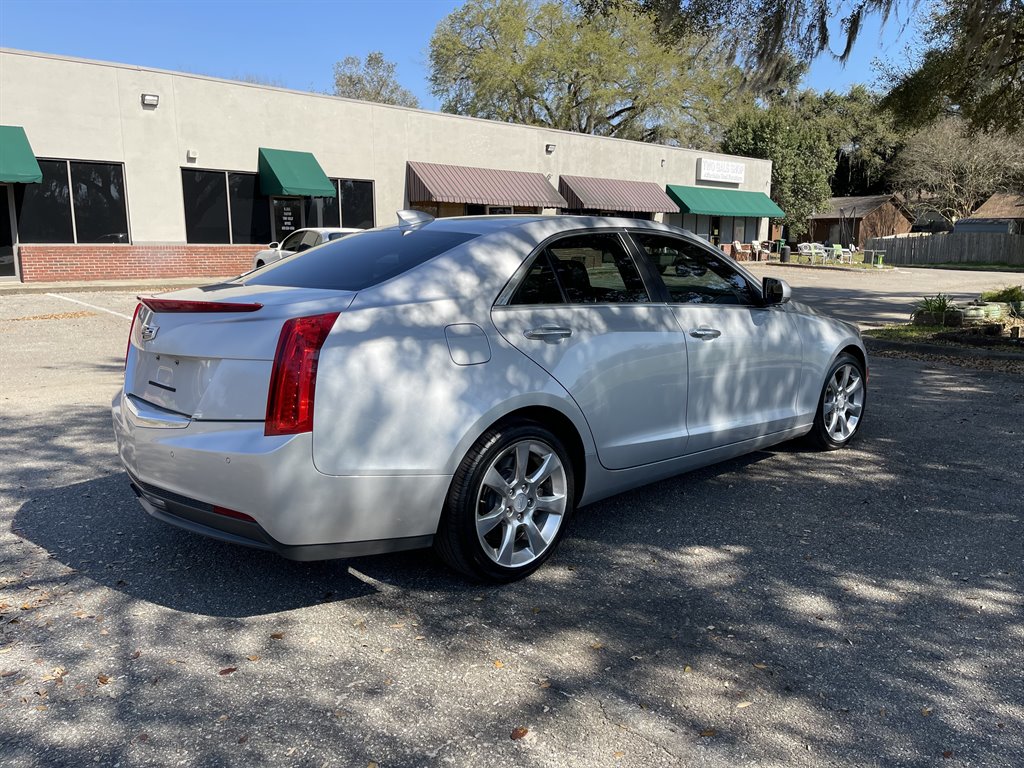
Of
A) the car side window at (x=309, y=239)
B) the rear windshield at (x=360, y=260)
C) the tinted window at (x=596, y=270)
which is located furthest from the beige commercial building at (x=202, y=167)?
the rear windshield at (x=360, y=260)

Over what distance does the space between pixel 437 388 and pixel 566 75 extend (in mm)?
43916

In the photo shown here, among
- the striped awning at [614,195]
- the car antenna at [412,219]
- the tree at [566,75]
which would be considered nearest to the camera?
the car antenna at [412,219]

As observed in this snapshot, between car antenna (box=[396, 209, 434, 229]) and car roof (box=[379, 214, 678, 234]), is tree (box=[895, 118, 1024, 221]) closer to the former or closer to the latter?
car roof (box=[379, 214, 678, 234])

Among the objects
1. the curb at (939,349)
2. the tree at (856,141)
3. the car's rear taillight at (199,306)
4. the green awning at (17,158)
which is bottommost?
the curb at (939,349)

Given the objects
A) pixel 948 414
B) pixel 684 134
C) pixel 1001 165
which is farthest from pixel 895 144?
pixel 948 414

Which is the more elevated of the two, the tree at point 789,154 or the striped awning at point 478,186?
the tree at point 789,154

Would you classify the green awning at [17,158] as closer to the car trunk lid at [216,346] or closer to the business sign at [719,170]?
the car trunk lid at [216,346]

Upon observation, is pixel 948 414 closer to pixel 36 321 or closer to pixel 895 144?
pixel 36 321

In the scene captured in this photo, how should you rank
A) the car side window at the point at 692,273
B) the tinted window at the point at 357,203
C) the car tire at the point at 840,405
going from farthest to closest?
the tinted window at the point at 357,203
the car tire at the point at 840,405
the car side window at the point at 692,273

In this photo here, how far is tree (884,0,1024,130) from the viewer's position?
12.3 m

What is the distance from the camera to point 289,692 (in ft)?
9.37

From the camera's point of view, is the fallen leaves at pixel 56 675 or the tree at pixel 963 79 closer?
the fallen leaves at pixel 56 675

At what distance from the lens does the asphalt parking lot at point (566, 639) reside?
261 centimetres

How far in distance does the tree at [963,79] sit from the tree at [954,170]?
44.0 m
